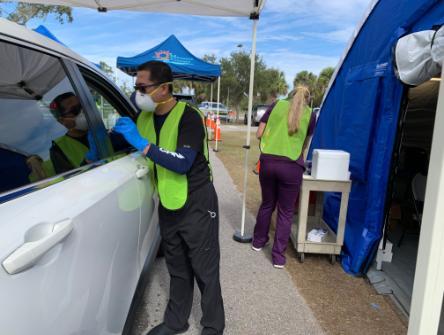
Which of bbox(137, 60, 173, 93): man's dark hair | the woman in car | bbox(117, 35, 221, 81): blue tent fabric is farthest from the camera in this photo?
bbox(117, 35, 221, 81): blue tent fabric

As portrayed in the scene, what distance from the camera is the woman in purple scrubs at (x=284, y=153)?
3.71 meters

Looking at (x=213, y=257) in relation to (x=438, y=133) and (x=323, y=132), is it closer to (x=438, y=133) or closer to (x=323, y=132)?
(x=438, y=133)

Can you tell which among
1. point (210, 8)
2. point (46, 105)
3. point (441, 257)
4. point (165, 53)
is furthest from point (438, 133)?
point (165, 53)

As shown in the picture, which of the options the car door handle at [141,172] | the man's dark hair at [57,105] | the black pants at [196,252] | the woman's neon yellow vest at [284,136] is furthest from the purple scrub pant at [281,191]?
the man's dark hair at [57,105]

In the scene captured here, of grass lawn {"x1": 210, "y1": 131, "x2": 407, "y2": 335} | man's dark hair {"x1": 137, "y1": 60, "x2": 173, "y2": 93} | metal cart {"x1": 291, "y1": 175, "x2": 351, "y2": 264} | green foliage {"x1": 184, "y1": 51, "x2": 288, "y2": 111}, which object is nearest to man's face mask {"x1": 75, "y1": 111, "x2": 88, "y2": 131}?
man's dark hair {"x1": 137, "y1": 60, "x2": 173, "y2": 93}

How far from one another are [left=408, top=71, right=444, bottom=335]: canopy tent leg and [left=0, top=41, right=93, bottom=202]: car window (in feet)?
4.79

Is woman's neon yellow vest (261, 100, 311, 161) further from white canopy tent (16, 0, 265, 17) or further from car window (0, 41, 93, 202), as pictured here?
car window (0, 41, 93, 202)

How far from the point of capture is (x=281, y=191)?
12.6ft

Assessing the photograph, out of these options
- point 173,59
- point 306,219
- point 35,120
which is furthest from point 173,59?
point 35,120

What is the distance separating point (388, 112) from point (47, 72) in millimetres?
2953

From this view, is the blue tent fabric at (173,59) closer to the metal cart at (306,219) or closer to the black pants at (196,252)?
the metal cart at (306,219)

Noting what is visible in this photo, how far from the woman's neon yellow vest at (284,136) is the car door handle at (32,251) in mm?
2808

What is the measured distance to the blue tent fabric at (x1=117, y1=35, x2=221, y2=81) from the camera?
37.8 feet

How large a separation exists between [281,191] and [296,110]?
34.0 inches
